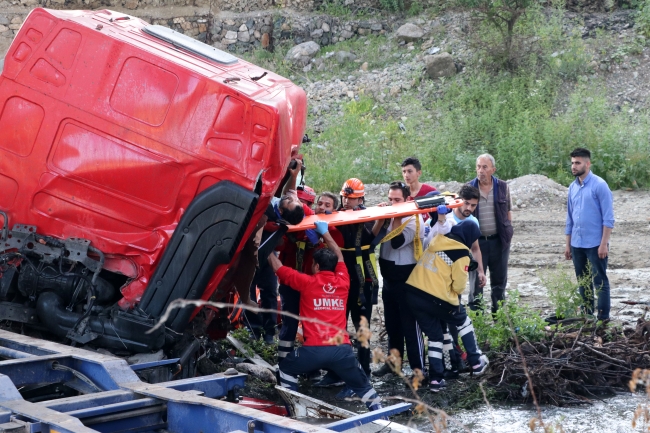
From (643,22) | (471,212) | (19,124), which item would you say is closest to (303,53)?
(643,22)

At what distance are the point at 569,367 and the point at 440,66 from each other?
13.2m

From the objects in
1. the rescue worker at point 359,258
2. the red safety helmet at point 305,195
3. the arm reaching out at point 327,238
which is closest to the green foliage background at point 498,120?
the red safety helmet at point 305,195

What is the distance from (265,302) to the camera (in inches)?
319

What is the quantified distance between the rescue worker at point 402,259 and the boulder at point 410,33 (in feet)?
45.5

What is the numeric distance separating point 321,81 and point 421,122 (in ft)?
11.1

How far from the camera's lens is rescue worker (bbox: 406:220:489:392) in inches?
261

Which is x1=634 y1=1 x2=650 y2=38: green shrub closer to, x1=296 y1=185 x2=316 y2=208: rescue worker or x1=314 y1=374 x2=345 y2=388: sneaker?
x1=296 y1=185 x2=316 y2=208: rescue worker

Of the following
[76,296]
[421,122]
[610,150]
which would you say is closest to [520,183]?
[610,150]

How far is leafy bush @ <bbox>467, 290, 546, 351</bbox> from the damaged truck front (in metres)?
2.74

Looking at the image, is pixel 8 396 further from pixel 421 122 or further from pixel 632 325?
pixel 421 122

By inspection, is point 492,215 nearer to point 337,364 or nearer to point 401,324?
point 401,324

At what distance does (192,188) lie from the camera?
5441mm

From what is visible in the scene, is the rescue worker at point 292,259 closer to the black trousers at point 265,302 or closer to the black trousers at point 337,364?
the black trousers at point 337,364

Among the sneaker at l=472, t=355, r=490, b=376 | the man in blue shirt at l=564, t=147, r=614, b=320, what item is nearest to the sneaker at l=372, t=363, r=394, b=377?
the sneaker at l=472, t=355, r=490, b=376
